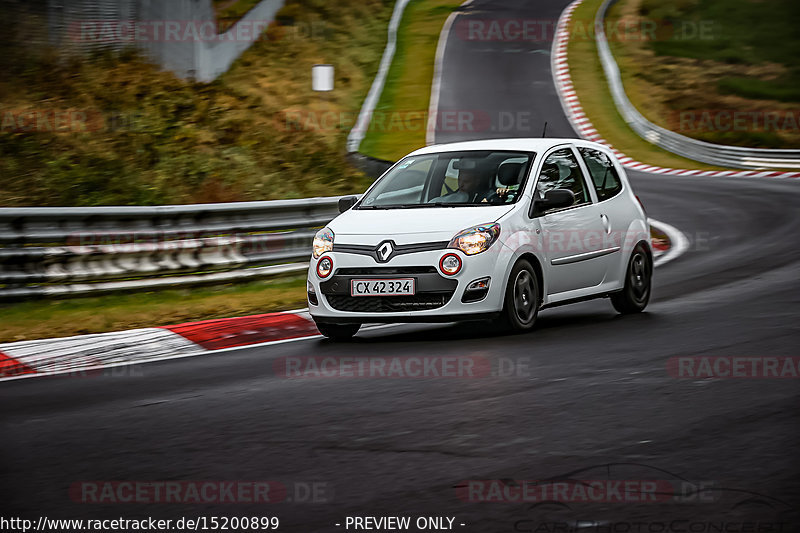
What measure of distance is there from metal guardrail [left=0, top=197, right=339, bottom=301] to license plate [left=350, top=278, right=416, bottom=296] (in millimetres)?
3972

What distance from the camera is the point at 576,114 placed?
35562 mm

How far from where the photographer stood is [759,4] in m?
→ 49.8

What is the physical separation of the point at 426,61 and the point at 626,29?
32.2 ft

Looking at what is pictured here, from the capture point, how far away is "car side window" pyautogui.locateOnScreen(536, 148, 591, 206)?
1013cm

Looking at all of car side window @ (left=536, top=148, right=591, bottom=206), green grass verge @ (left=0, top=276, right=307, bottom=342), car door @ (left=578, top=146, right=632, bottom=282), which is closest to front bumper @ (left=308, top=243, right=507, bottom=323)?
car side window @ (left=536, top=148, right=591, bottom=206)

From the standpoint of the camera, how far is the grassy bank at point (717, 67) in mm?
36406

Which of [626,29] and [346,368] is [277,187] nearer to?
[346,368]

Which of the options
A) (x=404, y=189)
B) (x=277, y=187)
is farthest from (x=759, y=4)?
(x=404, y=189)

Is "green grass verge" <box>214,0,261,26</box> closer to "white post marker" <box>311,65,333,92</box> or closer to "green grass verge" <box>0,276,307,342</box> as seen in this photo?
"white post marker" <box>311,65,333,92</box>

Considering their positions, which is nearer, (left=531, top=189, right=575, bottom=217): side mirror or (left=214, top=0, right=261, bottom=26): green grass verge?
(left=531, top=189, right=575, bottom=217): side mirror
